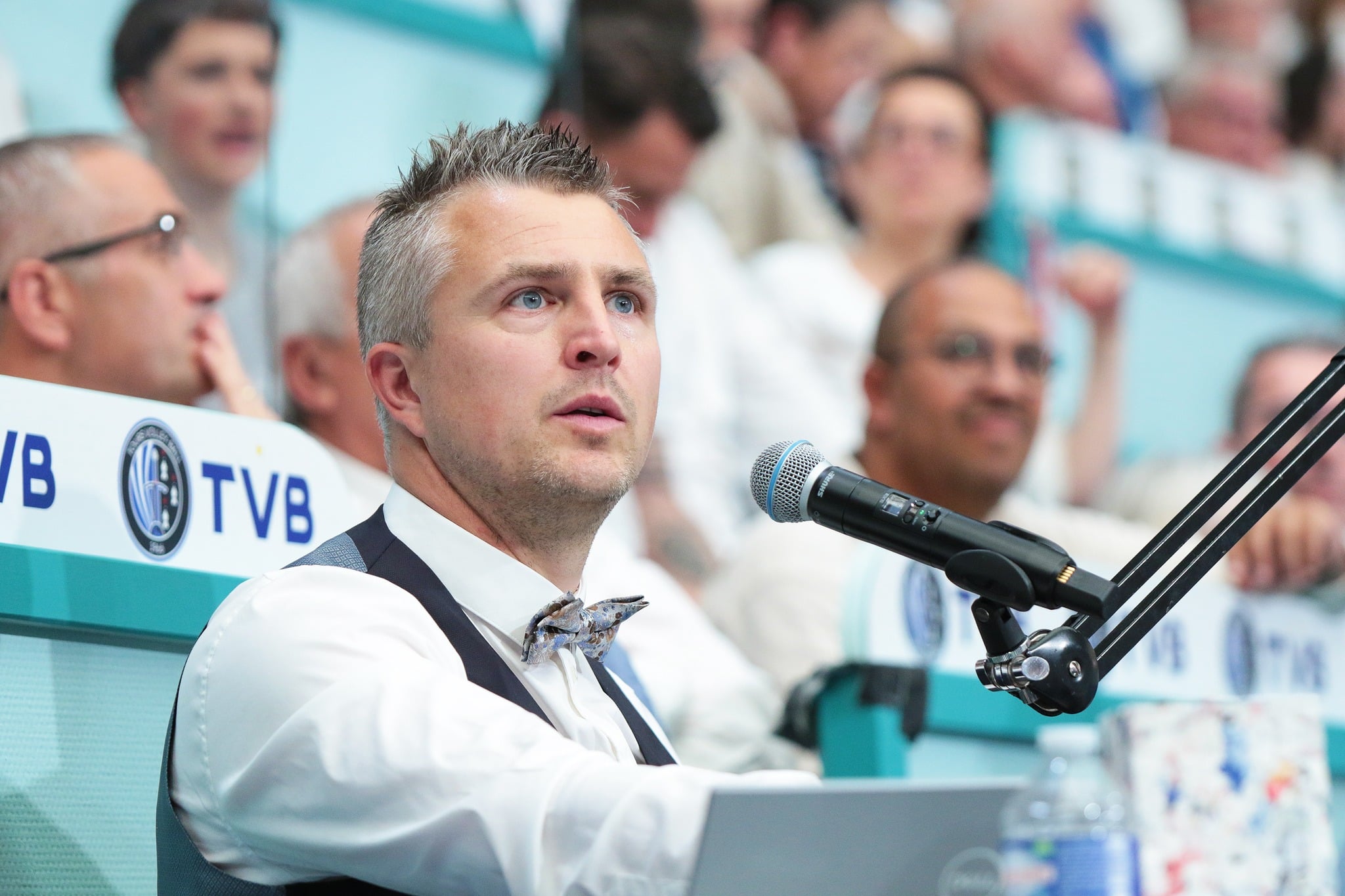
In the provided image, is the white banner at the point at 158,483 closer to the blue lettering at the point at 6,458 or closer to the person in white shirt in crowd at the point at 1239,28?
the blue lettering at the point at 6,458

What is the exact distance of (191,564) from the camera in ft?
5.44

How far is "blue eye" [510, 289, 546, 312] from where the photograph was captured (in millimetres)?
1453

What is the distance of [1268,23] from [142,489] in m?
5.00

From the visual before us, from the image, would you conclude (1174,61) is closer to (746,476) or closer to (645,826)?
(746,476)

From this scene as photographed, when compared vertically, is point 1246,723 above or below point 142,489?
below

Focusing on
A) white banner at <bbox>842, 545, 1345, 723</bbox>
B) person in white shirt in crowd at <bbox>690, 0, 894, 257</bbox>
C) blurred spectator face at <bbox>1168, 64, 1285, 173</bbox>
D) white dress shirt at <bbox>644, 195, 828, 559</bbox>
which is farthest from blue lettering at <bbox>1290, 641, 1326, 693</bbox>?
blurred spectator face at <bbox>1168, 64, 1285, 173</bbox>

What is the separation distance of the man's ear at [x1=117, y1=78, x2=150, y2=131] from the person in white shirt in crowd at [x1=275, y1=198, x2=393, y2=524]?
43cm

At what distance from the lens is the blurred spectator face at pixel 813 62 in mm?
4305

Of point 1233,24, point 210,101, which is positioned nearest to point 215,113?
point 210,101

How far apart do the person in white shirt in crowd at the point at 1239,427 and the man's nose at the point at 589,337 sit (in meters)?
2.53

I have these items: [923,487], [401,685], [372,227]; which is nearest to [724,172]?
[923,487]

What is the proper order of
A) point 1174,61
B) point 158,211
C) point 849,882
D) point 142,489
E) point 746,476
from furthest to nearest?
point 1174,61, point 746,476, point 158,211, point 142,489, point 849,882

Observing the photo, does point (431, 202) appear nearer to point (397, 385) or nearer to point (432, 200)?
point (432, 200)

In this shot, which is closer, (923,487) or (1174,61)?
(923,487)
